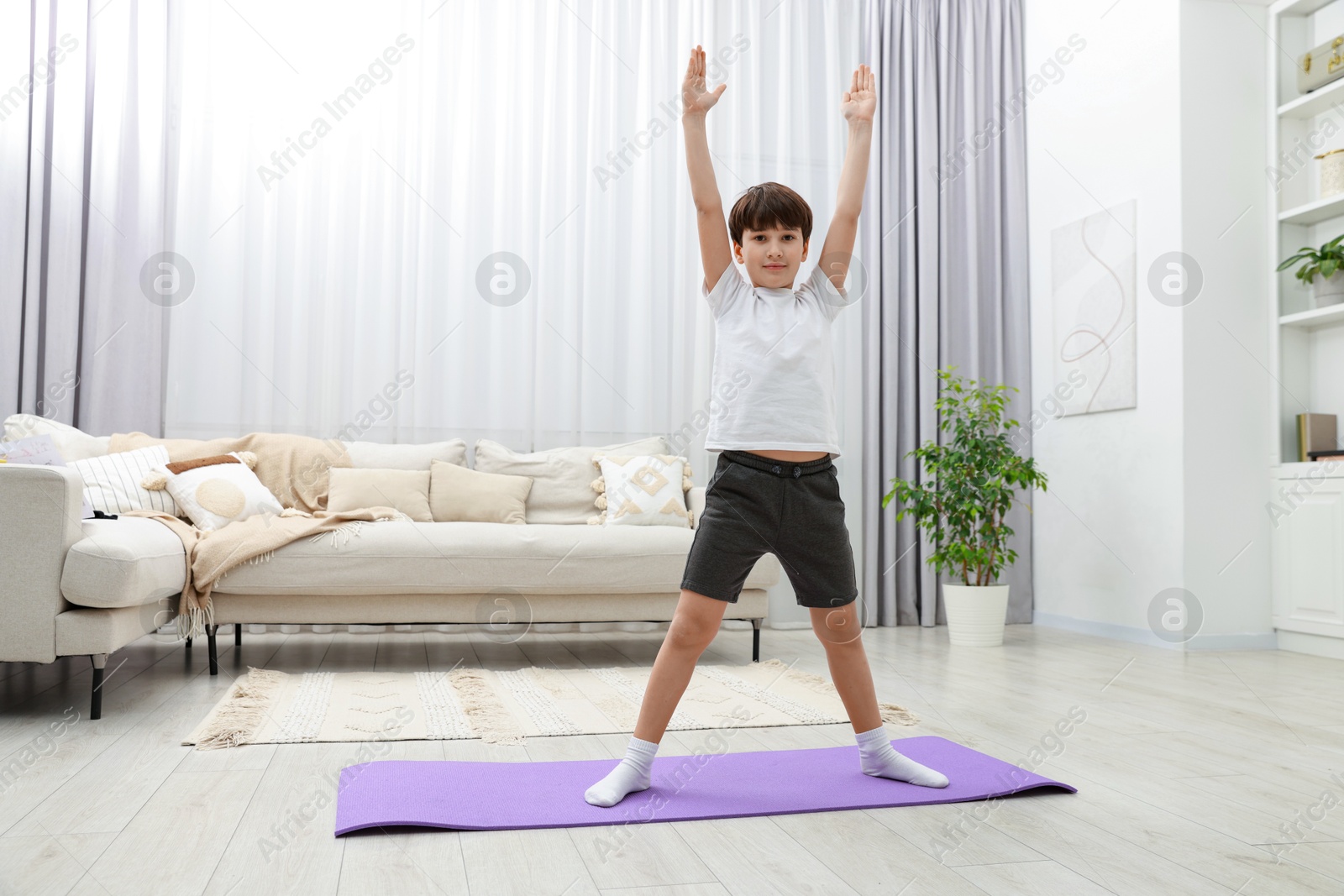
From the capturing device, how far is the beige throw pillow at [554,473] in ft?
11.9

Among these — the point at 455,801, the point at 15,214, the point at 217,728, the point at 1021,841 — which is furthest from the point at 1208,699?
the point at 15,214

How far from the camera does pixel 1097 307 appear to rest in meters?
4.06

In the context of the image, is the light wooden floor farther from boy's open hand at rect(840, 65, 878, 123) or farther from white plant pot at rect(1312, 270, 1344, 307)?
white plant pot at rect(1312, 270, 1344, 307)

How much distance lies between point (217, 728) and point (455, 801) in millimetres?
772

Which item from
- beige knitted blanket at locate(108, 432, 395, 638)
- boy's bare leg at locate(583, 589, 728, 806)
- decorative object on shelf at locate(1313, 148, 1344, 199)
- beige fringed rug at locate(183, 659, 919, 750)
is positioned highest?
decorative object on shelf at locate(1313, 148, 1344, 199)

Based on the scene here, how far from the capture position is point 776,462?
163 cm

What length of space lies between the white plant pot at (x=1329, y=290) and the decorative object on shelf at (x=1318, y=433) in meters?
0.40

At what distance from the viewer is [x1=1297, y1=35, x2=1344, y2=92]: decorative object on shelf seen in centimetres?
351

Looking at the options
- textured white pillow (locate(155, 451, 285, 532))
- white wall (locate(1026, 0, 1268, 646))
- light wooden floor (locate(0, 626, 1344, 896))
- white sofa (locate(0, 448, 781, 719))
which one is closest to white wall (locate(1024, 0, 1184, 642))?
white wall (locate(1026, 0, 1268, 646))

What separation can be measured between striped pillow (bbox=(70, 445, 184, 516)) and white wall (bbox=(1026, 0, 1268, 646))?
134 inches

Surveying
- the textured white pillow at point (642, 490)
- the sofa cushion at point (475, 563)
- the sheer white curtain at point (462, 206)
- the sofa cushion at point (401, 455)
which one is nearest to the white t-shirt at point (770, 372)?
the sofa cushion at point (475, 563)

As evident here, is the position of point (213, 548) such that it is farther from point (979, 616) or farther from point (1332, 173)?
point (1332, 173)

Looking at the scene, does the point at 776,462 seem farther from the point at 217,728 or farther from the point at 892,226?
the point at 892,226

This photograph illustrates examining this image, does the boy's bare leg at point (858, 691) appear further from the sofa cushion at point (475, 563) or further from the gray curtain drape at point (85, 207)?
the gray curtain drape at point (85, 207)
